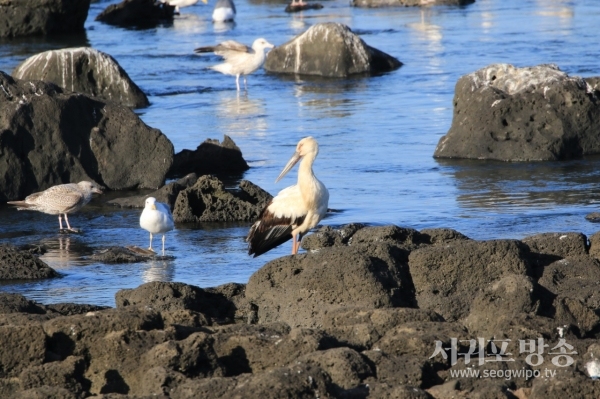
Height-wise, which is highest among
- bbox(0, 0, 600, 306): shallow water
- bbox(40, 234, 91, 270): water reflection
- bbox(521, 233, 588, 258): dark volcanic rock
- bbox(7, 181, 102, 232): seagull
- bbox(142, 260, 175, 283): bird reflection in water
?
bbox(521, 233, 588, 258): dark volcanic rock

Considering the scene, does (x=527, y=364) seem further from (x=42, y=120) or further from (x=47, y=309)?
A: (x=42, y=120)

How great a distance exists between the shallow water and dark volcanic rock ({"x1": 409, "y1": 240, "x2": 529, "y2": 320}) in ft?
7.26

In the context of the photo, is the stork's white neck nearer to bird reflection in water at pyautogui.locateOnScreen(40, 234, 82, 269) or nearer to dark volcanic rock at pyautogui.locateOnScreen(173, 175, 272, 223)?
bird reflection in water at pyautogui.locateOnScreen(40, 234, 82, 269)

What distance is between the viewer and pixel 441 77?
81.3 ft

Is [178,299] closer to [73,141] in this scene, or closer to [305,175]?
[305,175]

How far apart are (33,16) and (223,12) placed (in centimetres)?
682

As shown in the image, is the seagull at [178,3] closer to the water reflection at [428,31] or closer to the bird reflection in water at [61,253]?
the water reflection at [428,31]

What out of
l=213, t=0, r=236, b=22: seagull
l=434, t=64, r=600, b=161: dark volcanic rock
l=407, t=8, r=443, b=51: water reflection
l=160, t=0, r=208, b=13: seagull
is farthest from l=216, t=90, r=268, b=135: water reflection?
l=160, t=0, r=208, b=13: seagull

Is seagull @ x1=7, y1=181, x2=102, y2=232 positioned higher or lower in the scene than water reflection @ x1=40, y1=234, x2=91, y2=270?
higher

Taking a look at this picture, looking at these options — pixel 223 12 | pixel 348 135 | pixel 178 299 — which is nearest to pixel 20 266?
pixel 178 299

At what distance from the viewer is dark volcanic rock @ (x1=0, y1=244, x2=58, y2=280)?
1008 centimetres

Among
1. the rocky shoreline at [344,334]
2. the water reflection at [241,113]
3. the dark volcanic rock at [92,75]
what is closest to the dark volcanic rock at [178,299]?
the rocky shoreline at [344,334]

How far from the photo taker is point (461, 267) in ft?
28.0

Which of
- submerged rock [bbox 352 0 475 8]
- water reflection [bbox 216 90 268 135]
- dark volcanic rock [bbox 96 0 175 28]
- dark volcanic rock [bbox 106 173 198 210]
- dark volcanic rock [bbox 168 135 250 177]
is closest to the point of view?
dark volcanic rock [bbox 106 173 198 210]
